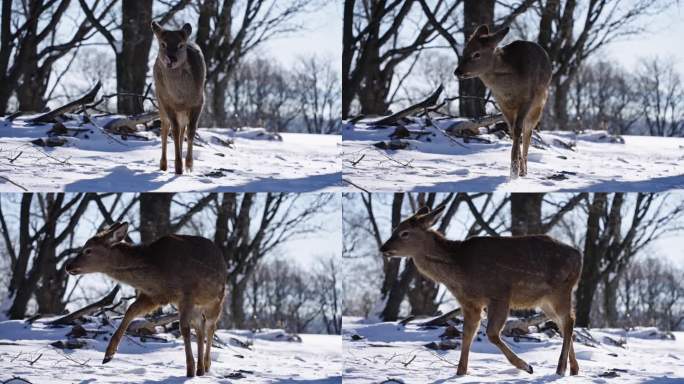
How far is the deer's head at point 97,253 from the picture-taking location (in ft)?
26.2

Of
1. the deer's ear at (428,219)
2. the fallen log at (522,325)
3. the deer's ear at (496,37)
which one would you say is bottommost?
the fallen log at (522,325)

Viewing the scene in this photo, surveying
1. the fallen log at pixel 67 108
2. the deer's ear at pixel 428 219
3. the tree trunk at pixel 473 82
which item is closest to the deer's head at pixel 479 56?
the tree trunk at pixel 473 82

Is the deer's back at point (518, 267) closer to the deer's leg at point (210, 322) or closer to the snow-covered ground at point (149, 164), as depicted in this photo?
the snow-covered ground at point (149, 164)

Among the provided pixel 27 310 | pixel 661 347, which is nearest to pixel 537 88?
pixel 661 347

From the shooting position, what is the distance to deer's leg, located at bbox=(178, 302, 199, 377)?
782 centimetres

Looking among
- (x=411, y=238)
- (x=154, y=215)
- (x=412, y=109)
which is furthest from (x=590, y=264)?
(x=154, y=215)

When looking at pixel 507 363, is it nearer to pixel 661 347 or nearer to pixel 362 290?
pixel 362 290

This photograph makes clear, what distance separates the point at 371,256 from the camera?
8.96m

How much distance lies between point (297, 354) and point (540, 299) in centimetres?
239

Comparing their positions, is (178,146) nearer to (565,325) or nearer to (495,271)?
(495,271)

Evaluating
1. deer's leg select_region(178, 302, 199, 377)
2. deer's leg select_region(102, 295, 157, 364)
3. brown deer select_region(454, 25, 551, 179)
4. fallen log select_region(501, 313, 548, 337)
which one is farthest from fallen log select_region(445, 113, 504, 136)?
deer's leg select_region(102, 295, 157, 364)

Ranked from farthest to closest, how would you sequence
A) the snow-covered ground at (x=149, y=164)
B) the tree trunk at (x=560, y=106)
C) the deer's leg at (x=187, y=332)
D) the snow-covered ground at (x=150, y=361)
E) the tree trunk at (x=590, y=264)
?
the tree trunk at (x=560, y=106)
the tree trunk at (x=590, y=264)
the snow-covered ground at (x=149, y=164)
the snow-covered ground at (x=150, y=361)
the deer's leg at (x=187, y=332)

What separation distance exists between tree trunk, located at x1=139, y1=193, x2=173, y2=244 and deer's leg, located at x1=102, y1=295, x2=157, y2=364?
58.1 inches

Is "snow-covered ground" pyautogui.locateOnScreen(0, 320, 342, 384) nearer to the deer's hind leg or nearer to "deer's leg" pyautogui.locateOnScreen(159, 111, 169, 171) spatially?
"deer's leg" pyautogui.locateOnScreen(159, 111, 169, 171)
